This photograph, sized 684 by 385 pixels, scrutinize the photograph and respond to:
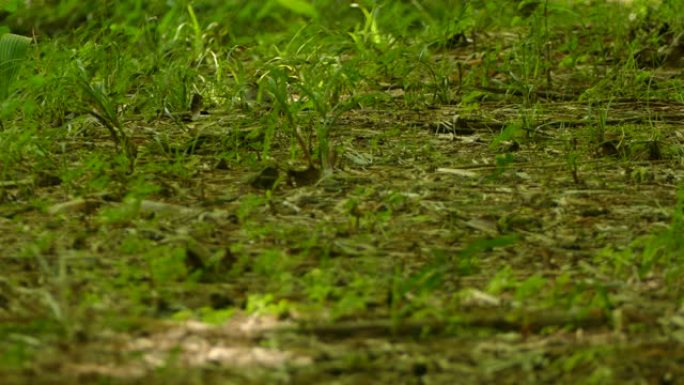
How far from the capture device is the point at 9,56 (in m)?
3.52

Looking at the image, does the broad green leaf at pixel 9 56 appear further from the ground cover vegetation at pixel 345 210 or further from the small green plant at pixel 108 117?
the small green plant at pixel 108 117

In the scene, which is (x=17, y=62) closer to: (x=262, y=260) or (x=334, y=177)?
(x=334, y=177)

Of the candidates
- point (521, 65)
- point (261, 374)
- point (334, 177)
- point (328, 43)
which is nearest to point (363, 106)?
point (328, 43)

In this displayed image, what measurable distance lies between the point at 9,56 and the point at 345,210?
1.29 metres

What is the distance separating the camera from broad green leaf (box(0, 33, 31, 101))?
347 centimetres

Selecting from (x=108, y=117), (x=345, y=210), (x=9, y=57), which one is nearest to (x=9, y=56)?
(x=9, y=57)

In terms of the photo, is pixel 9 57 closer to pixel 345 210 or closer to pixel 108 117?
pixel 108 117

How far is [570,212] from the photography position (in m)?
2.79

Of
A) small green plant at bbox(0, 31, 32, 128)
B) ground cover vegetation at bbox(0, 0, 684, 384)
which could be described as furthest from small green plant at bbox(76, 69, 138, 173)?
small green plant at bbox(0, 31, 32, 128)

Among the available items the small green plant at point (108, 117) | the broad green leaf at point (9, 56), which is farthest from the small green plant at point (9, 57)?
the small green plant at point (108, 117)

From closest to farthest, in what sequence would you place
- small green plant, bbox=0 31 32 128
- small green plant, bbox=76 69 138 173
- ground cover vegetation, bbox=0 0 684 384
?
ground cover vegetation, bbox=0 0 684 384 → small green plant, bbox=76 69 138 173 → small green plant, bbox=0 31 32 128

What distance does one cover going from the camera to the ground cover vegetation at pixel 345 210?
1948mm

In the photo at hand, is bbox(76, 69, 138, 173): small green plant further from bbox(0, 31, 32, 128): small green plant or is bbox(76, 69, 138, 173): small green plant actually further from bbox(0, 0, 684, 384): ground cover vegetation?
bbox(0, 31, 32, 128): small green plant

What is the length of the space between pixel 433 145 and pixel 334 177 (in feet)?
1.65
